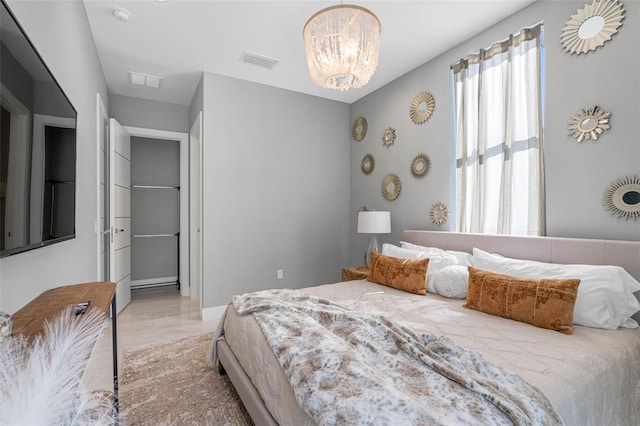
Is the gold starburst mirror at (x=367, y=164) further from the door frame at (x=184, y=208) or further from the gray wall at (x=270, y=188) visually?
the door frame at (x=184, y=208)

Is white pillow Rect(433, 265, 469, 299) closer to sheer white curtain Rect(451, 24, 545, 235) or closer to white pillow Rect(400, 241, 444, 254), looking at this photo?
white pillow Rect(400, 241, 444, 254)

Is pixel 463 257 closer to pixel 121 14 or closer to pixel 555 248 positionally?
pixel 555 248

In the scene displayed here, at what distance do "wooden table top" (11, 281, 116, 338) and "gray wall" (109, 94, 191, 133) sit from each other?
3.30 metres

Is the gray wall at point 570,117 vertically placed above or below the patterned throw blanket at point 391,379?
above

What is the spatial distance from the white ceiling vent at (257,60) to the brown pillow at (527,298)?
287cm

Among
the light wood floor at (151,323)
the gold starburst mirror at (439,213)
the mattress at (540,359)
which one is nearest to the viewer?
the mattress at (540,359)

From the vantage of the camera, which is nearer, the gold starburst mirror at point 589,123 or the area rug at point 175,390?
the area rug at point 175,390

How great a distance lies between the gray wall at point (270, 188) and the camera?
3.53 meters

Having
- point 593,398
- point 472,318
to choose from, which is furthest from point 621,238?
point 593,398

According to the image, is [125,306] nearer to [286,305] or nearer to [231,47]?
[286,305]

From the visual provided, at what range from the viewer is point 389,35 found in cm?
281

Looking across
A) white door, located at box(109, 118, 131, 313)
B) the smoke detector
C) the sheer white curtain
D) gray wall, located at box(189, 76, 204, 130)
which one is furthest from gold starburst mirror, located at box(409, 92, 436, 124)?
white door, located at box(109, 118, 131, 313)

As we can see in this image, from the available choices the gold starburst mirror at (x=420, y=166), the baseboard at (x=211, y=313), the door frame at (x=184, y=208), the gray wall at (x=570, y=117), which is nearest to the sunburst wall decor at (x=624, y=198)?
the gray wall at (x=570, y=117)

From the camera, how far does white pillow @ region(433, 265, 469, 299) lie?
7.52 ft
